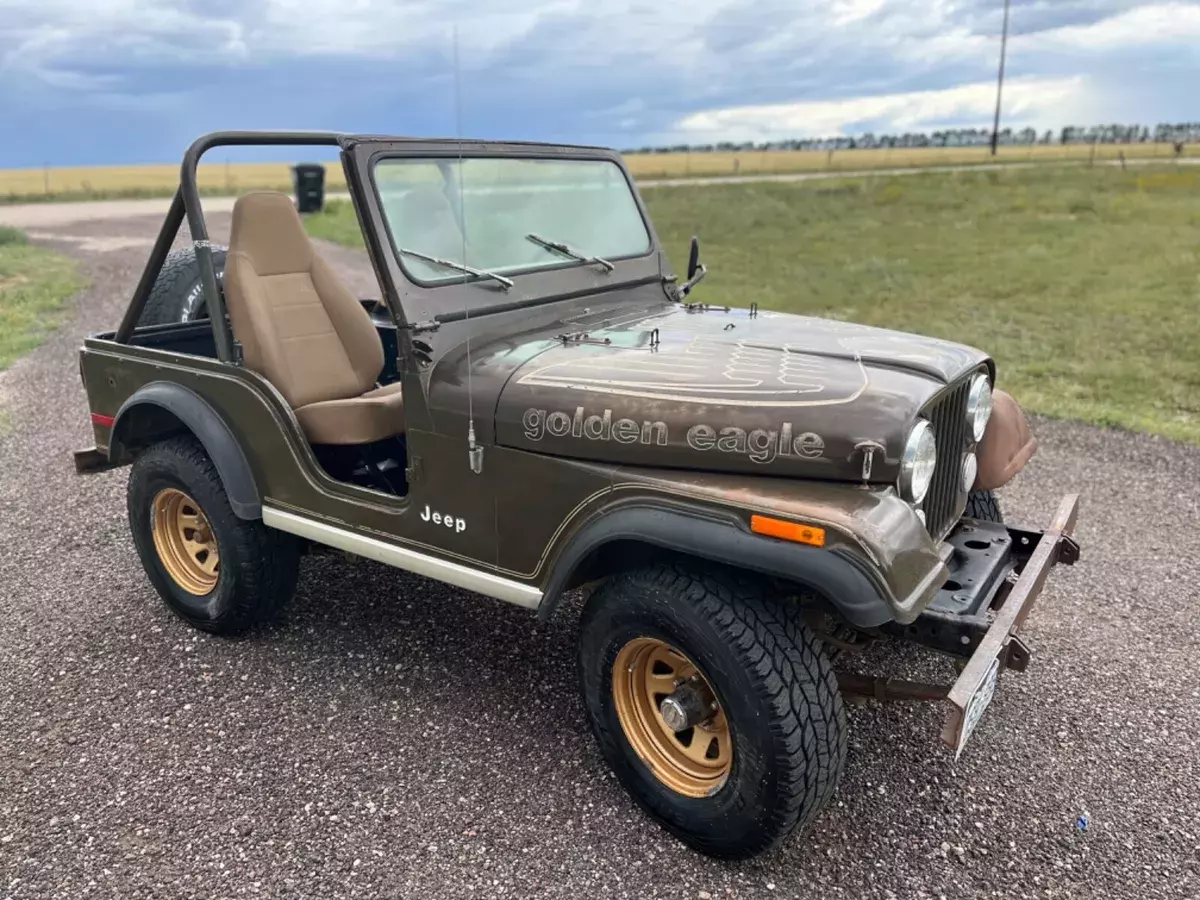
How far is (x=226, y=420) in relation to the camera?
12.2 feet

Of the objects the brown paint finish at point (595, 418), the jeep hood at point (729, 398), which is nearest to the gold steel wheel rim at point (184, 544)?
the brown paint finish at point (595, 418)

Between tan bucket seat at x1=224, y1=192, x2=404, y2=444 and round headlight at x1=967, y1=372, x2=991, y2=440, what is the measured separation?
6.80 ft

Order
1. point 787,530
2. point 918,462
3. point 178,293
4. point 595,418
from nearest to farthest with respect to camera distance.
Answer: point 787,530
point 918,462
point 595,418
point 178,293

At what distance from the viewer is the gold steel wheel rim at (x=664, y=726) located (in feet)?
9.11

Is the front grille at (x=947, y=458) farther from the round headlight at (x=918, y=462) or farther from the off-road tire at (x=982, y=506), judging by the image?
the off-road tire at (x=982, y=506)

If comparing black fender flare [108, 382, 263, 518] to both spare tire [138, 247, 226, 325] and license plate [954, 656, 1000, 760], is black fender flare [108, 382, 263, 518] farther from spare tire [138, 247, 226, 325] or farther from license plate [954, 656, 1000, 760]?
license plate [954, 656, 1000, 760]

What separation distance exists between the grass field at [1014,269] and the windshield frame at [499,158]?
4841mm

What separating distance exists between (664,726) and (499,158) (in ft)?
7.73

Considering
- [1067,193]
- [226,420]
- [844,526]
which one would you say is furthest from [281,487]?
[1067,193]

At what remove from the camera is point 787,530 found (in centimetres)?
240

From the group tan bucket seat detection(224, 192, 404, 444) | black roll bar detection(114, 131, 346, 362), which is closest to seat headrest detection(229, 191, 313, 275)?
tan bucket seat detection(224, 192, 404, 444)

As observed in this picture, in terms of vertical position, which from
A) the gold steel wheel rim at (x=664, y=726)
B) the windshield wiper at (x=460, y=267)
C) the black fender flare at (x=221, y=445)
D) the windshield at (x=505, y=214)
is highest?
the windshield at (x=505, y=214)

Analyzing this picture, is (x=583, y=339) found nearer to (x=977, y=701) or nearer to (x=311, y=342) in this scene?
(x=311, y=342)

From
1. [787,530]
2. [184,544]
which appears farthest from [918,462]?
[184,544]
